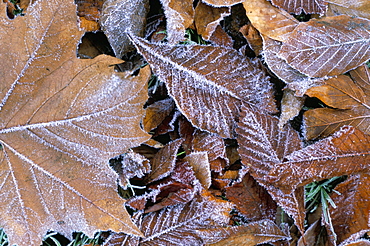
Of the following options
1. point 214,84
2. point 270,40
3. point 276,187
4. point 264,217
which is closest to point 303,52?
point 270,40

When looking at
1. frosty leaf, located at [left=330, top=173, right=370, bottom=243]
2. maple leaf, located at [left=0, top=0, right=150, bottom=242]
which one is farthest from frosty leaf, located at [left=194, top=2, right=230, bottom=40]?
frosty leaf, located at [left=330, top=173, right=370, bottom=243]

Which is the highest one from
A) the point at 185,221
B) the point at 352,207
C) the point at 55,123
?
the point at 55,123

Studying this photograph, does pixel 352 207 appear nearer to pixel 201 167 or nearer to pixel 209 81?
pixel 201 167

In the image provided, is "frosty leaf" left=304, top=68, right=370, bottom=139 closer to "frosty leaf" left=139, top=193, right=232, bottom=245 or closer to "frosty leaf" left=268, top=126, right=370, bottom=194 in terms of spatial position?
"frosty leaf" left=268, top=126, right=370, bottom=194

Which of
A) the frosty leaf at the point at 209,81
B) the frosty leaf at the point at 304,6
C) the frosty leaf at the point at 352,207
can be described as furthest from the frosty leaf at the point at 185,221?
the frosty leaf at the point at 304,6

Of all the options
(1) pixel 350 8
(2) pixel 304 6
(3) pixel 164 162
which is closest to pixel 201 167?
(3) pixel 164 162
